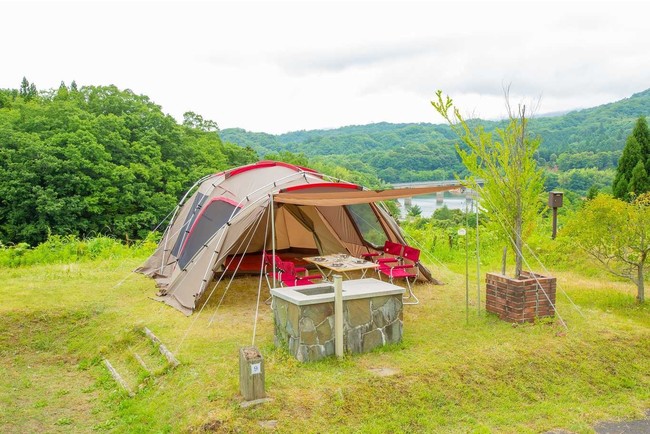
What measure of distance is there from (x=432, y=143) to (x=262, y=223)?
2528cm

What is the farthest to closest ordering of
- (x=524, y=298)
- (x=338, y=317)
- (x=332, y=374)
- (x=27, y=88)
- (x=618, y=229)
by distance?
(x=27, y=88), (x=618, y=229), (x=524, y=298), (x=338, y=317), (x=332, y=374)

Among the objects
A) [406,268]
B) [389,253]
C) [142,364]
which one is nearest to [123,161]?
[389,253]

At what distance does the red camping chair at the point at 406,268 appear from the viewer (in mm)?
6883

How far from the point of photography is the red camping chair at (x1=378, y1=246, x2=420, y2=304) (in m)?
6.88

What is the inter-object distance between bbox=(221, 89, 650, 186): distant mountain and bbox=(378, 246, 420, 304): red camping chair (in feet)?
50.2

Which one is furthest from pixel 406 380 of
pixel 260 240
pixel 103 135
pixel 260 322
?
pixel 103 135

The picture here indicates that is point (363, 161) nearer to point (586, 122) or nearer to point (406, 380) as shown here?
point (586, 122)

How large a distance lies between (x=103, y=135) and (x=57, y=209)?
5073 mm

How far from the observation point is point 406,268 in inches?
295

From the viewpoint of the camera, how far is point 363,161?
36.4m

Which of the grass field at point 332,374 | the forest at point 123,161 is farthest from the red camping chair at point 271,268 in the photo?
the forest at point 123,161

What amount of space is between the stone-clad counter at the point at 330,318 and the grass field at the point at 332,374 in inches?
5.6

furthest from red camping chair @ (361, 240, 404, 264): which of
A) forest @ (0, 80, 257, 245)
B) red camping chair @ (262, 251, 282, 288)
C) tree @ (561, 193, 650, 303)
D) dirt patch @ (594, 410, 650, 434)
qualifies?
forest @ (0, 80, 257, 245)

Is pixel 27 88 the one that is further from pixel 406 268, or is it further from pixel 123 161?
pixel 406 268
